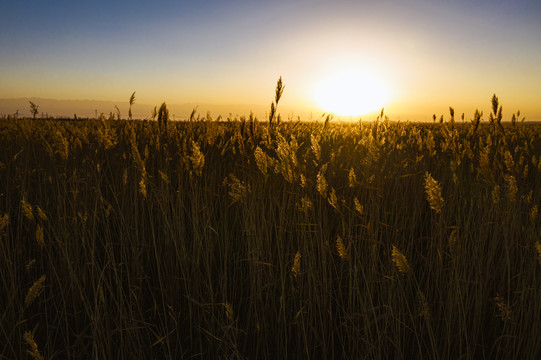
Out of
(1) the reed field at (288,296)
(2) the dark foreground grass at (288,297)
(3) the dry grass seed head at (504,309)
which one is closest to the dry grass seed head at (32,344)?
(1) the reed field at (288,296)

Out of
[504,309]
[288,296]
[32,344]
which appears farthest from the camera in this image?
[288,296]

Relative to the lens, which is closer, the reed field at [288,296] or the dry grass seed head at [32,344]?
the dry grass seed head at [32,344]

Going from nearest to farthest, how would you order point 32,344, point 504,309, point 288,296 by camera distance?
point 32,344 → point 504,309 → point 288,296

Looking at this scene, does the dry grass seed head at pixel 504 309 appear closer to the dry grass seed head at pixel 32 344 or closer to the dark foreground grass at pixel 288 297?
the dark foreground grass at pixel 288 297

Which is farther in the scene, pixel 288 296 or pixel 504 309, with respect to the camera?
pixel 288 296

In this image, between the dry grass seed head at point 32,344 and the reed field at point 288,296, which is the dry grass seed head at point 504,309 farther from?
the dry grass seed head at point 32,344

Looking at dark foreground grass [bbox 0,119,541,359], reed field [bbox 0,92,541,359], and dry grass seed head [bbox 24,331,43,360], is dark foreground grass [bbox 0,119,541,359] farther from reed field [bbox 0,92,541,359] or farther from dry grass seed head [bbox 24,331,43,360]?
dry grass seed head [bbox 24,331,43,360]

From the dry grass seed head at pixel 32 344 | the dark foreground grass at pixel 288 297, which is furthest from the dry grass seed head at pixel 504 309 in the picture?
the dry grass seed head at pixel 32 344

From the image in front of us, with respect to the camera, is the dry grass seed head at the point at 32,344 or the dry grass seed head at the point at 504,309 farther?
the dry grass seed head at the point at 504,309

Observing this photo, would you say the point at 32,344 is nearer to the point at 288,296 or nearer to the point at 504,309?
the point at 288,296

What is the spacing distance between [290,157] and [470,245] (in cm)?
120

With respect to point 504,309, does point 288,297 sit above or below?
below

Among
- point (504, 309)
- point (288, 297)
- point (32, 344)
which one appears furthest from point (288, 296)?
point (32, 344)

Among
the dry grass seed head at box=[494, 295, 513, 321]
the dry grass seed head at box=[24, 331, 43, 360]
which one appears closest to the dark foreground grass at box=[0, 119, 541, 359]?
the dry grass seed head at box=[494, 295, 513, 321]
